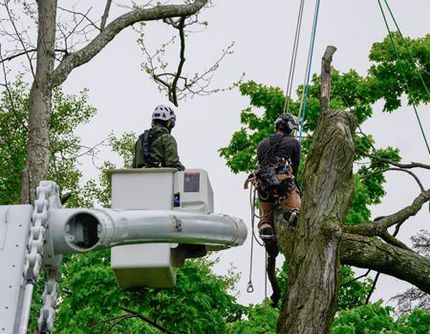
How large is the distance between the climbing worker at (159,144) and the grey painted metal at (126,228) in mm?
4130

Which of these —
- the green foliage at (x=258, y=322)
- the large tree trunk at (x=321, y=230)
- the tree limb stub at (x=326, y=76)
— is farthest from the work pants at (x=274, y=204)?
the green foliage at (x=258, y=322)

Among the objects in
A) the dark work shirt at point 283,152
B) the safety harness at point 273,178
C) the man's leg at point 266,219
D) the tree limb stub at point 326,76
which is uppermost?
the tree limb stub at point 326,76

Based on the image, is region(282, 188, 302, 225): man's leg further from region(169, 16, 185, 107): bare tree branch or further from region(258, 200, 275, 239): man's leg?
region(169, 16, 185, 107): bare tree branch

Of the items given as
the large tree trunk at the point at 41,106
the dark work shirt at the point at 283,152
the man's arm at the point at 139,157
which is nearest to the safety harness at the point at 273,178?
the dark work shirt at the point at 283,152

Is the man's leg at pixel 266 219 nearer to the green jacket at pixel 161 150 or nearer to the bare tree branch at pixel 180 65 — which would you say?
the green jacket at pixel 161 150

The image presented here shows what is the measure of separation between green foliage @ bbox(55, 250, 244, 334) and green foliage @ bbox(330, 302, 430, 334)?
160cm

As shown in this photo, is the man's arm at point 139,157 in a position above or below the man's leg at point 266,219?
above

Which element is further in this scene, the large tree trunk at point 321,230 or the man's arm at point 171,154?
the man's arm at point 171,154

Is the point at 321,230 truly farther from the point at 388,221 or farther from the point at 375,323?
the point at 375,323

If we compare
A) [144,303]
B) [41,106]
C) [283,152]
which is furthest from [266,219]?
[144,303]

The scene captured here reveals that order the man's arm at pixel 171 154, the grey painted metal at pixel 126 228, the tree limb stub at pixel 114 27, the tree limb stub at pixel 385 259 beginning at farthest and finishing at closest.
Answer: the tree limb stub at pixel 114 27, the tree limb stub at pixel 385 259, the man's arm at pixel 171 154, the grey painted metal at pixel 126 228

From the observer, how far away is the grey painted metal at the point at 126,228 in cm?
434

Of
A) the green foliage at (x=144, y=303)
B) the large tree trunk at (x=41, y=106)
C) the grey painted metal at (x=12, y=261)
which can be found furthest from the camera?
the green foliage at (x=144, y=303)

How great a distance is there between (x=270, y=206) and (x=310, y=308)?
5.50ft
